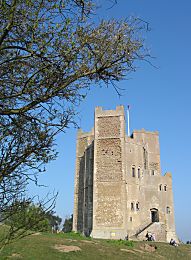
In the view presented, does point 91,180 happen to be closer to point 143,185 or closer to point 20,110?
point 143,185

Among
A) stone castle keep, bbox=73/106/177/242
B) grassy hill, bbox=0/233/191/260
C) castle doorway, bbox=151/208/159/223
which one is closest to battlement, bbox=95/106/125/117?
stone castle keep, bbox=73/106/177/242

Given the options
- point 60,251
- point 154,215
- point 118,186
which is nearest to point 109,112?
point 118,186

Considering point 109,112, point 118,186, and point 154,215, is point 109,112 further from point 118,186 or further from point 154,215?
point 154,215

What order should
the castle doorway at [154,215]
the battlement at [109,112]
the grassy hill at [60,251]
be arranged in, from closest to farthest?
the grassy hill at [60,251] → the battlement at [109,112] → the castle doorway at [154,215]

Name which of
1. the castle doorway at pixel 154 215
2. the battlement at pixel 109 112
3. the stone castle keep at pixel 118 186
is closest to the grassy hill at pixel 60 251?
the stone castle keep at pixel 118 186

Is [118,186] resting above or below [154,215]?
above

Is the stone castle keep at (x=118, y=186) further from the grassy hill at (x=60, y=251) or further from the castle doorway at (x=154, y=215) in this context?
the grassy hill at (x=60, y=251)

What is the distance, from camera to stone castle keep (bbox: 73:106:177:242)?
36.2 metres

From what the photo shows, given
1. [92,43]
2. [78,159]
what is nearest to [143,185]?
[78,159]

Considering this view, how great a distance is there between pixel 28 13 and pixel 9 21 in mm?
486

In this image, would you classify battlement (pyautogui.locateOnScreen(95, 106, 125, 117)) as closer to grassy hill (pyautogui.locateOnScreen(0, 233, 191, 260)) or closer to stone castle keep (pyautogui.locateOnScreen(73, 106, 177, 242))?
stone castle keep (pyautogui.locateOnScreen(73, 106, 177, 242))

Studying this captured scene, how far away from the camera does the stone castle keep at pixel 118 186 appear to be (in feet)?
119

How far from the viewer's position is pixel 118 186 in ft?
121

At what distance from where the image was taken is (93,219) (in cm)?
3653
